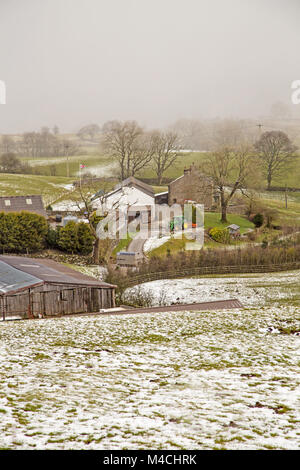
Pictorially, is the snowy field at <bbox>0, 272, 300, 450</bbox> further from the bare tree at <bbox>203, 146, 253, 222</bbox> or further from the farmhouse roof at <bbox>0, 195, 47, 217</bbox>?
the bare tree at <bbox>203, 146, 253, 222</bbox>

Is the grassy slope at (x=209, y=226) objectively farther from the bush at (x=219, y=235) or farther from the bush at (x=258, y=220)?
the bush at (x=219, y=235)

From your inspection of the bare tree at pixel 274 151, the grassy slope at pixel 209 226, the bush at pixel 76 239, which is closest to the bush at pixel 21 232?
the bush at pixel 76 239

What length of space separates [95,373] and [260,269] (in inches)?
1035

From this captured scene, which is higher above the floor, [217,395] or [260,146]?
[260,146]

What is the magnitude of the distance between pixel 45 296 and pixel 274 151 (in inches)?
2128

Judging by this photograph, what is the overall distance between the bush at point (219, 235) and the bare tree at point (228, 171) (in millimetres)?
3193

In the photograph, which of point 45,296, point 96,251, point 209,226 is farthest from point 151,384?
point 209,226

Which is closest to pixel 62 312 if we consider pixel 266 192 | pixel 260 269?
pixel 260 269

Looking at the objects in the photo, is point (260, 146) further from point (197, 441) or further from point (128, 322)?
point (197, 441)

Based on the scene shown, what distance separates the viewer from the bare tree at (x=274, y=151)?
6194 cm

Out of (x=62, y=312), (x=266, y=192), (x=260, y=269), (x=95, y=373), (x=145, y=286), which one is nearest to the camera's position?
(x=95, y=373)

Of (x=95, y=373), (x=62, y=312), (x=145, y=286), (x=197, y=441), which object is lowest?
(x=145, y=286)

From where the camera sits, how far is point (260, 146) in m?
64.5
